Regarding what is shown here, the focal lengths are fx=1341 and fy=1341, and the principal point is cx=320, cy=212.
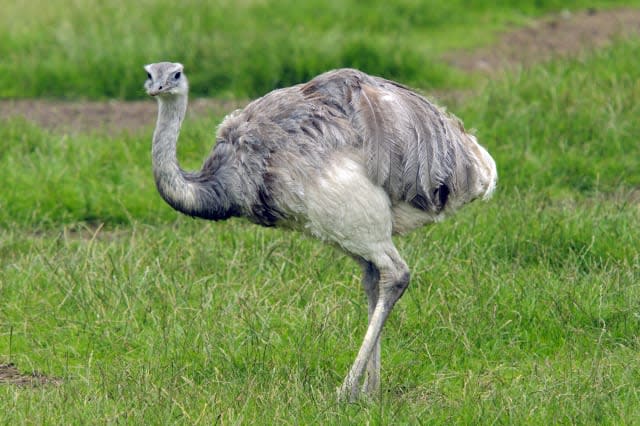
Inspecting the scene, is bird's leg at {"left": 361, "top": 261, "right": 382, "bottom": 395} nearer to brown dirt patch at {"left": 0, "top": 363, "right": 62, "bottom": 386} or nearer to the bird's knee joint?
the bird's knee joint

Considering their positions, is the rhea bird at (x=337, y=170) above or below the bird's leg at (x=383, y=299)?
above

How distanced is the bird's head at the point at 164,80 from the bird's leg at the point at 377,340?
3.34ft

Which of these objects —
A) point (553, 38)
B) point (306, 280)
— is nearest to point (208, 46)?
point (553, 38)

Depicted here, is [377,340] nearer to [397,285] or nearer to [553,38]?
[397,285]

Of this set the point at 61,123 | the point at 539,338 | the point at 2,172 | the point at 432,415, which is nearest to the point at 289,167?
the point at 432,415

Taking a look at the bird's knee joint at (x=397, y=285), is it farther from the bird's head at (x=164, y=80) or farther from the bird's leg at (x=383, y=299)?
the bird's head at (x=164, y=80)

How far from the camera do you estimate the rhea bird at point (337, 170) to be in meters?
4.94

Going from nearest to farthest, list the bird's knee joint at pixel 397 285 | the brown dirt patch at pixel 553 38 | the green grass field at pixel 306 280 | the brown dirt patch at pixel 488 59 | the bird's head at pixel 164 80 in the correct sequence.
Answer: the green grass field at pixel 306 280, the bird's head at pixel 164 80, the bird's knee joint at pixel 397 285, the brown dirt patch at pixel 488 59, the brown dirt patch at pixel 553 38

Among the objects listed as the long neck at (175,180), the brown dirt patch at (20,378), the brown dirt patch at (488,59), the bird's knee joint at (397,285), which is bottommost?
the brown dirt patch at (488,59)

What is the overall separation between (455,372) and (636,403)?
75 centimetres

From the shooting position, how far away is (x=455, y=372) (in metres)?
5.21

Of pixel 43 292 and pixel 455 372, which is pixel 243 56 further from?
pixel 455 372

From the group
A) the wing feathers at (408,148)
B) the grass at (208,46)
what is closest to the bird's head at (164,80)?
the wing feathers at (408,148)

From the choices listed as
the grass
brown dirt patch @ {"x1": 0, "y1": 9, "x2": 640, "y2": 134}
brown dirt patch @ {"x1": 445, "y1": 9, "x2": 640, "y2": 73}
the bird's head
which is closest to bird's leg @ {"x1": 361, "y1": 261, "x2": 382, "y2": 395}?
the bird's head
